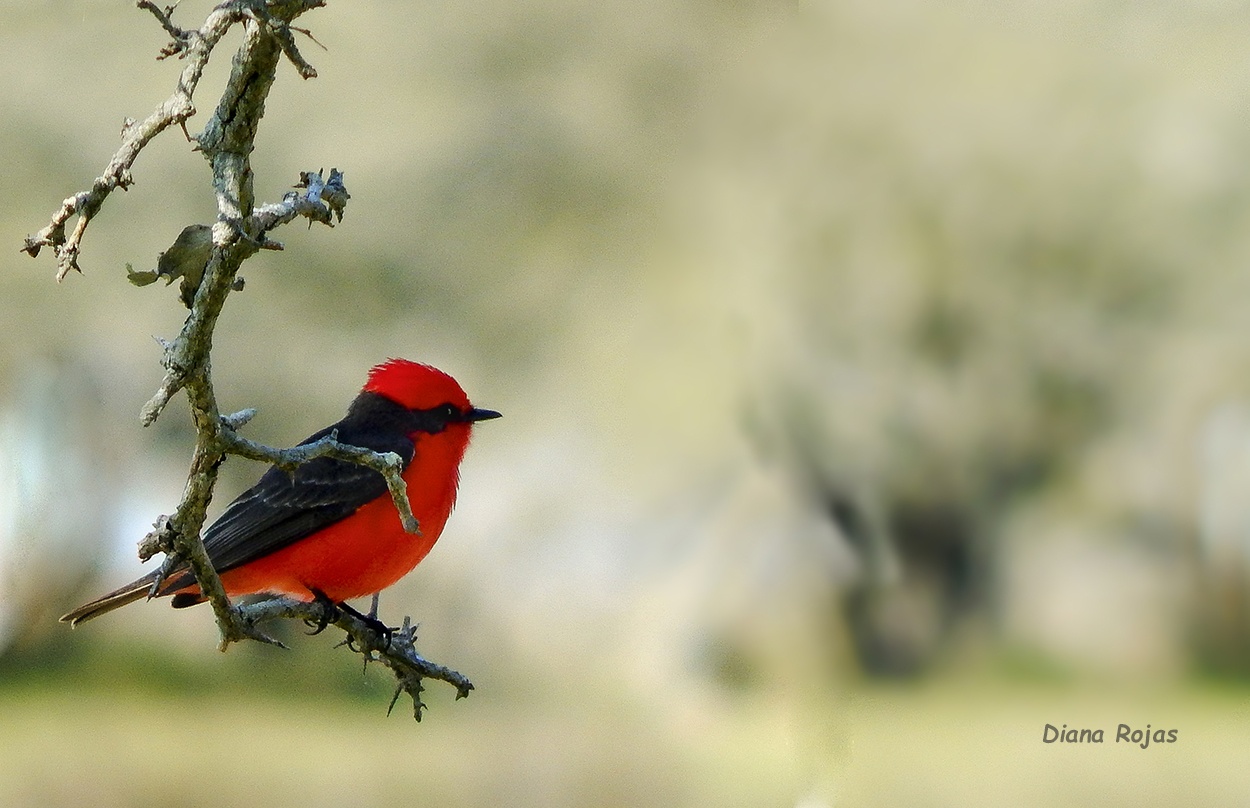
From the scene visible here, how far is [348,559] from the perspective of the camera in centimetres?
154

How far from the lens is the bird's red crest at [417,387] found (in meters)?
1.59

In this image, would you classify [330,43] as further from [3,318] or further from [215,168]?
[215,168]

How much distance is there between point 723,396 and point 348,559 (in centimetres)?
153

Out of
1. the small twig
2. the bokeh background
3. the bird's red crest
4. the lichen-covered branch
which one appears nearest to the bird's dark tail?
the small twig

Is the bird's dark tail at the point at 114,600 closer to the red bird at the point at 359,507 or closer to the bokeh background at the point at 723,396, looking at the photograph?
the red bird at the point at 359,507

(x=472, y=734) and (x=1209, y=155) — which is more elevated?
(x=1209, y=155)

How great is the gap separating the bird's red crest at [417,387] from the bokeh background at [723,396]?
0.89 m

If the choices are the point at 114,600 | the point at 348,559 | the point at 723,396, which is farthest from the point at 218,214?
the point at 723,396

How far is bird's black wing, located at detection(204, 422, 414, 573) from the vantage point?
155cm

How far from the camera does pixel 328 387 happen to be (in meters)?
2.37

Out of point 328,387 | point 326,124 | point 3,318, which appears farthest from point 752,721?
point 3,318

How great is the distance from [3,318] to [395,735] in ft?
4.09

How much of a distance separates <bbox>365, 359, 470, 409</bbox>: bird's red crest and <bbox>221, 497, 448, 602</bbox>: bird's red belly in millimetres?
147

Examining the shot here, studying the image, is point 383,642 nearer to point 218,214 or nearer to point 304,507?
point 304,507
